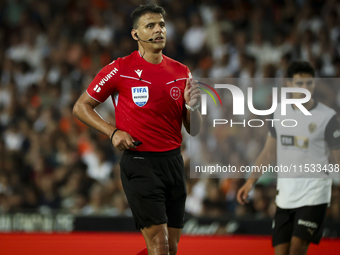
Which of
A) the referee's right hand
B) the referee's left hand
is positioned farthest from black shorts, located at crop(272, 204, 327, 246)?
the referee's right hand

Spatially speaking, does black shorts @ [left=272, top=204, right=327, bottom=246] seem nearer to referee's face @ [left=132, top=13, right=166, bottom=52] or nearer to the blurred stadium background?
the blurred stadium background

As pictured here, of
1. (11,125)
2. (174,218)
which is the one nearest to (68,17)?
(11,125)

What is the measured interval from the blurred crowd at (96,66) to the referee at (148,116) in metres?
3.15

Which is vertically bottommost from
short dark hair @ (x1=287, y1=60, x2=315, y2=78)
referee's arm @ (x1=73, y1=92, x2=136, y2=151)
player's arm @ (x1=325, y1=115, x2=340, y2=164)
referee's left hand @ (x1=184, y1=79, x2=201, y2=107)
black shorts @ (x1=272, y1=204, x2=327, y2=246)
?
black shorts @ (x1=272, y1=204, x2=327, y2=246)

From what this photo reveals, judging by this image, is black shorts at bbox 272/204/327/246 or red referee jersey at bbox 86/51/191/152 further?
black shorts at bbox 272/204/327/246

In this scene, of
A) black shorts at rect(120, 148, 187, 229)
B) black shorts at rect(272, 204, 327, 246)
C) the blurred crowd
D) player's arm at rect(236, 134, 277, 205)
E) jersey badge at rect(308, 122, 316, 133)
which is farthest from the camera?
the blurred crowd

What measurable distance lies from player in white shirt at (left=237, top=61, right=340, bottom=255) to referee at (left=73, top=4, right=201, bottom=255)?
99 cm

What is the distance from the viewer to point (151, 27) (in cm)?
359

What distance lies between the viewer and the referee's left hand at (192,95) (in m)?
3.57

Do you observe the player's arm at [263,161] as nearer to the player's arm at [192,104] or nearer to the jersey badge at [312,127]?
the jersey badge at [312,127]

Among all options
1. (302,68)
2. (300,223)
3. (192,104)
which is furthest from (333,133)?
(192,104)

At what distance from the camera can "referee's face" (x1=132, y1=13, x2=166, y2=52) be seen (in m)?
3.58

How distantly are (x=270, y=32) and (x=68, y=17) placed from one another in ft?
16.2

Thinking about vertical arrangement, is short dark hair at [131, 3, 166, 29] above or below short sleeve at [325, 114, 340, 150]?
above
